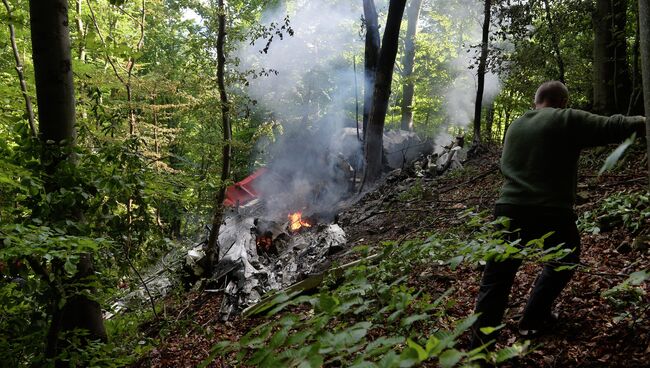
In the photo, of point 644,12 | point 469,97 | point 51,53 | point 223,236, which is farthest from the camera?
point 469,97

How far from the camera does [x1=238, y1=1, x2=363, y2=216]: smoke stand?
74.5 ft

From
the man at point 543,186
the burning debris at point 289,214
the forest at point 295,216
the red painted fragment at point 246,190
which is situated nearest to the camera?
the forest at point 295,216

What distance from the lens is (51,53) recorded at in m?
2.96

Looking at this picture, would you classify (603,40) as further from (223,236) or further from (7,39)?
(7,39)

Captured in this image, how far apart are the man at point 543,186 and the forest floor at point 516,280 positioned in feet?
1.38

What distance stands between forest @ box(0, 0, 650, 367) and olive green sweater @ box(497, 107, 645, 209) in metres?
0.02

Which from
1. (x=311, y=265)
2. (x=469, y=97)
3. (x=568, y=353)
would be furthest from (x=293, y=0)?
(x=568, y=353)

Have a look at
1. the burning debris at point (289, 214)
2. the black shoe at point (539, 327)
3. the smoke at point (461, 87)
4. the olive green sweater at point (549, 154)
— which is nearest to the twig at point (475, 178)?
the burning debris at point (289, 214)

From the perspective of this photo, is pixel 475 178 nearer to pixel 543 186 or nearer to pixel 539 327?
pixel 539 327

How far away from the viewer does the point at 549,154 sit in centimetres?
308

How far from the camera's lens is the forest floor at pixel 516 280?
3.22m

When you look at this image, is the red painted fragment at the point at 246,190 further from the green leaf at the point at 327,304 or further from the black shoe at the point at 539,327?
the green leaf at the point at 327,304

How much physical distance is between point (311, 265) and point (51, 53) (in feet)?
20.3

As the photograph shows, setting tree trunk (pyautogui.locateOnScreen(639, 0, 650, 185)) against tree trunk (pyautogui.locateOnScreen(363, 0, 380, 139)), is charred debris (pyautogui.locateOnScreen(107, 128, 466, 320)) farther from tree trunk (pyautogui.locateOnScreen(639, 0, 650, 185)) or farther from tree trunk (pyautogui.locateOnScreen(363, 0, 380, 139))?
tree trunk (pyautogui.locateOnScreen(639, 0, 650, 185))
